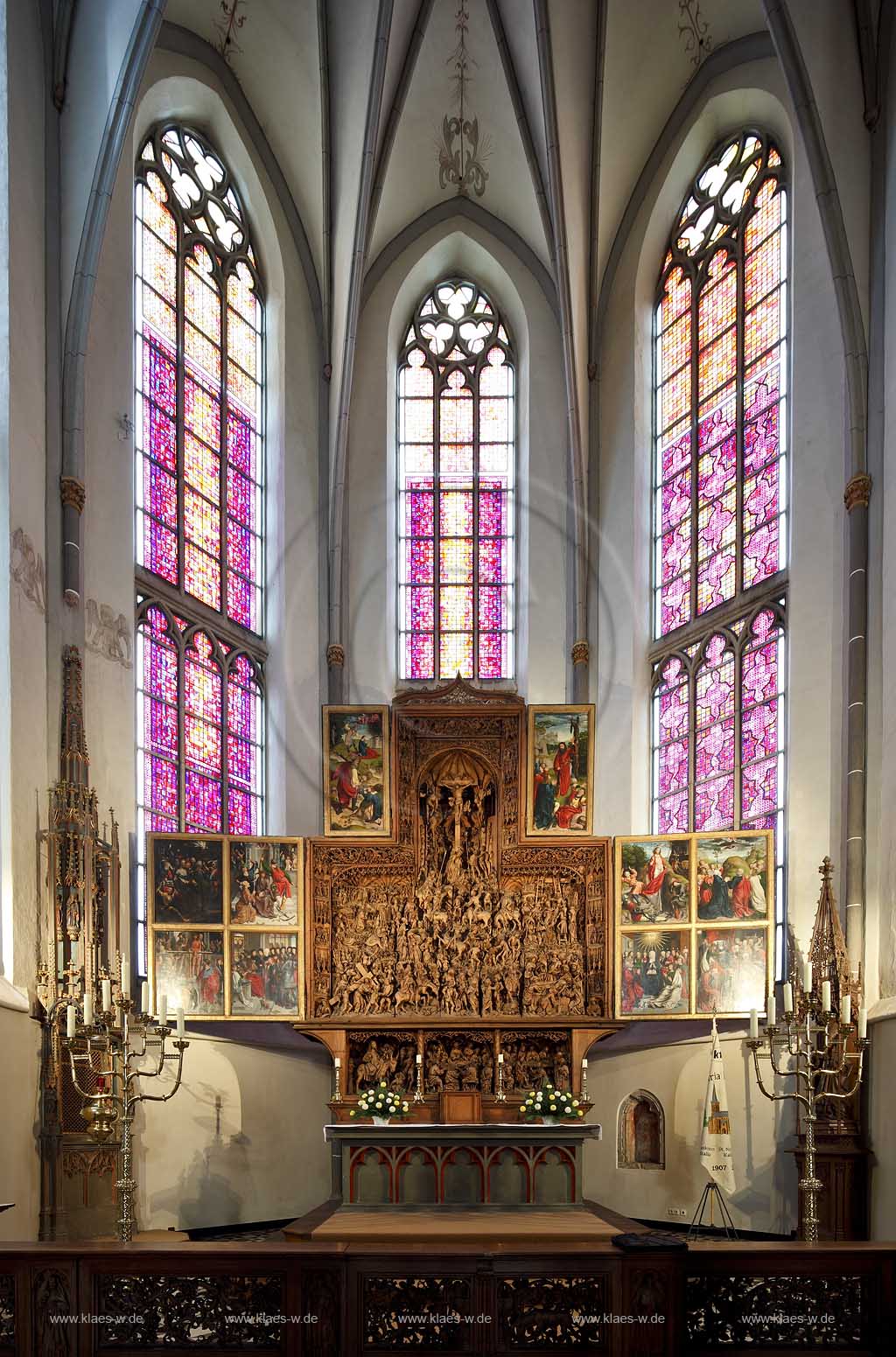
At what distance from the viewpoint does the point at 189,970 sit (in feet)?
56.3

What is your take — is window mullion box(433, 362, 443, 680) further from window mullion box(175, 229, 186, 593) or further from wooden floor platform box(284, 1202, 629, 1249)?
wooden floor platform box(284, 1202, 629, 1249)

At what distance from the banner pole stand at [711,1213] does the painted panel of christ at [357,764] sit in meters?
5.77

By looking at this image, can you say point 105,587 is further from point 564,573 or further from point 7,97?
point 564,573

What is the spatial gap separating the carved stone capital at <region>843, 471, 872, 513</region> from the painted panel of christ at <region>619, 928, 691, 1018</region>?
5111mm

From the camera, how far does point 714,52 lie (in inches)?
816

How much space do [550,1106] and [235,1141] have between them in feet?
15.7

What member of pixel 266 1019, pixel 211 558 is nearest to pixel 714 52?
pixel 211 558

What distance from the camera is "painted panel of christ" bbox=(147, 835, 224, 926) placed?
17109 mm

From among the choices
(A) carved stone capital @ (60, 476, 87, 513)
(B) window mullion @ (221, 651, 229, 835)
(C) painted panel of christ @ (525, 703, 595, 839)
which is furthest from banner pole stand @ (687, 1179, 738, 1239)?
(A) carved stone capital @ (60, 476, 87, 513)

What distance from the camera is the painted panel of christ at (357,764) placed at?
18.3 m

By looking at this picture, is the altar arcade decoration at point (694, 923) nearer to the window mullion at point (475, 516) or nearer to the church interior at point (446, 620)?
the church interior at point (446, 620)

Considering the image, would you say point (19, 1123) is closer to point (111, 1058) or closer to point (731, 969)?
point (111, 1058)

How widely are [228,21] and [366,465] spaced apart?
252 inches

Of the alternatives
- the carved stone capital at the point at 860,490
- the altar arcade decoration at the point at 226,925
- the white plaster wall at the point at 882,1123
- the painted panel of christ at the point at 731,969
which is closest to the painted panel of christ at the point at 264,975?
the altar arcade decoration at the point at 226,925
